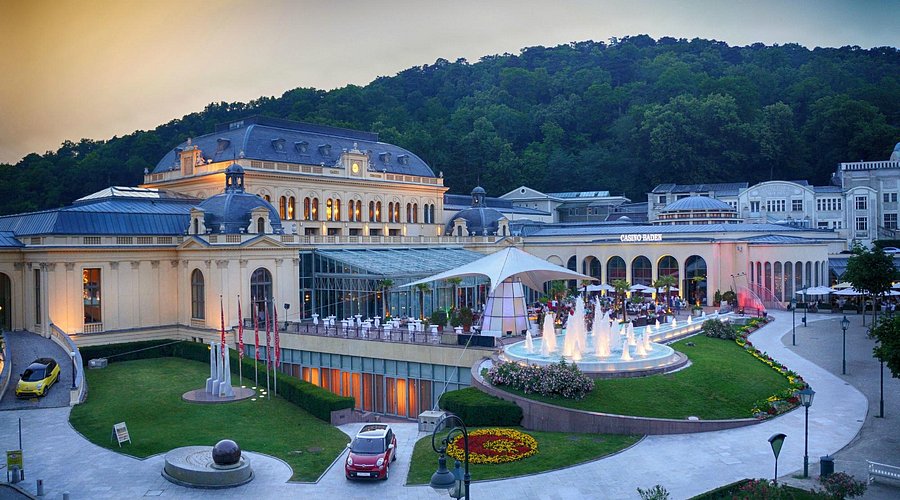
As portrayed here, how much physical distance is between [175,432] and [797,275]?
52898mm

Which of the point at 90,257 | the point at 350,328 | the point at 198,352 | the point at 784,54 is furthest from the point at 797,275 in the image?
the point at 784,54

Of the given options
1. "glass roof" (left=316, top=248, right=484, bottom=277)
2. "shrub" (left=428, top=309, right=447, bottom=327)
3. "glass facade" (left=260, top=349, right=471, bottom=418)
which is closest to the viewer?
"glass facade" (left=260, top=349, right=471, bottom=418)

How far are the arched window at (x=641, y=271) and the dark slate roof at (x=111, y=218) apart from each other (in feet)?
134

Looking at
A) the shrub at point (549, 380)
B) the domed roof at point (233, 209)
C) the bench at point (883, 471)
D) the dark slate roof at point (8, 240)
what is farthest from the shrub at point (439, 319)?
the dark slate roof at point (8, 240)

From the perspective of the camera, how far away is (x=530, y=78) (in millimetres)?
135625

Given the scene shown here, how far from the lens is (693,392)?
30.6 metres

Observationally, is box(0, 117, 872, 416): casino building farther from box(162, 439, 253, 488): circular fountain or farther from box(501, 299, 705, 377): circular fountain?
box(162, 439, 253, 488): circular fountain

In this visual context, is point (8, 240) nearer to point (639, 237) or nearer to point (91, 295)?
point (91, 295)

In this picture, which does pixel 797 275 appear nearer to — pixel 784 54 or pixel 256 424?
pixel 256 424

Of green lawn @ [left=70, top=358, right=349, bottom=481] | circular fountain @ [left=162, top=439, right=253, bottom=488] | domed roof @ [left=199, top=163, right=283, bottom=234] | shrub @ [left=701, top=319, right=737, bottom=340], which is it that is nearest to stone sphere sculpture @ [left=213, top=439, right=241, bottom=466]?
circular fountain @ [left=162, top=439, right=253, bottom=488]

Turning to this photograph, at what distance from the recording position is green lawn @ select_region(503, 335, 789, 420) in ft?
93.3

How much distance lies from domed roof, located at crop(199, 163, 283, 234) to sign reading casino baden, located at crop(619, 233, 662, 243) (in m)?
33.5

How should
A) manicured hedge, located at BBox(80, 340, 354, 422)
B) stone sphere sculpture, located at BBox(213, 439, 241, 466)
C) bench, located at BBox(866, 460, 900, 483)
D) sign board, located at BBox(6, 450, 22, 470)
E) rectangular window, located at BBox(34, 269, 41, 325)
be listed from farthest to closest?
rectangular window, located at BBox(34, 269, 41, 325) < manicured hedge, located at BBox(80, 340, 354, 422) < sign board, located at BBox(6, 450, 22, 470) < stone sphere sculpture, located at BBox(213, 439, 241, 466) < bench, located at BBox(866, 460, 900, 483)

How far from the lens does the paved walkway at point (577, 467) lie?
22.0m
